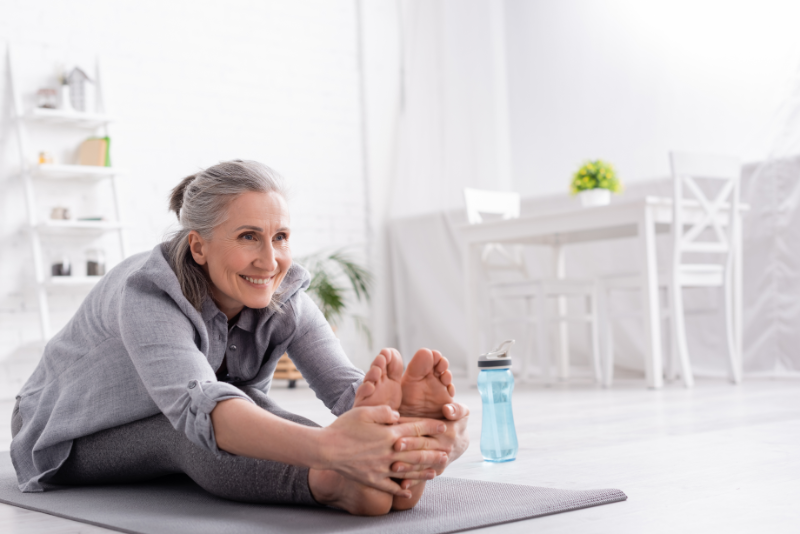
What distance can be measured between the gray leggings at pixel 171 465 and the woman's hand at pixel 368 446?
7.1 inches

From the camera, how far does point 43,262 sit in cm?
453

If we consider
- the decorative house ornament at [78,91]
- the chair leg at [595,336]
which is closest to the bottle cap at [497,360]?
the chair leg at [595,336]

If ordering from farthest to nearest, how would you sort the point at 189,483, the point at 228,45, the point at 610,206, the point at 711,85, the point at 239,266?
the point at 228,45, the point at 711,85, the point at 610,206, the point at 189,483, the point at 239,266

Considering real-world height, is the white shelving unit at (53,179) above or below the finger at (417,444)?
above

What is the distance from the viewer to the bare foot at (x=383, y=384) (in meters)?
1.18

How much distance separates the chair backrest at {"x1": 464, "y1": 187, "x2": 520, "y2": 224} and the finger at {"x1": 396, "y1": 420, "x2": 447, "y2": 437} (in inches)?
129

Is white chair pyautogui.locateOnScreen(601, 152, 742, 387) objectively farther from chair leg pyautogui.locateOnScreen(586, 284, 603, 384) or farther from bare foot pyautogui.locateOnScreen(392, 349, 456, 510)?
bare foot pyautogui.locateOnScreen(392, 349, 456, 510)

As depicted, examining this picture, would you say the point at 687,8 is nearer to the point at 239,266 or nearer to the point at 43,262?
the point at 43,262

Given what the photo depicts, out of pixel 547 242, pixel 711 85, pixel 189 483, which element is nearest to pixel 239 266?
pixel 189 483

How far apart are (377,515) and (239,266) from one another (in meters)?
0.44

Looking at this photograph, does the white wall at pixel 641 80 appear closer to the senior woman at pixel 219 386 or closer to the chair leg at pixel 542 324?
the chair leg at pixel 542 324

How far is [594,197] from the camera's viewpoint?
4.02 meters

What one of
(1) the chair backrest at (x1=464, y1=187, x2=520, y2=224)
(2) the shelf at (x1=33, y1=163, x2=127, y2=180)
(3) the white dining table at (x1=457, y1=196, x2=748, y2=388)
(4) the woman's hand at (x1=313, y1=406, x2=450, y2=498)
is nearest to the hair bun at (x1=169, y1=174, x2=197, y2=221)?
(4) the woman's hand at (x1=313, y1=406, x2=450, y2=498)

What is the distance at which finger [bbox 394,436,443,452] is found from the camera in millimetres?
1140
